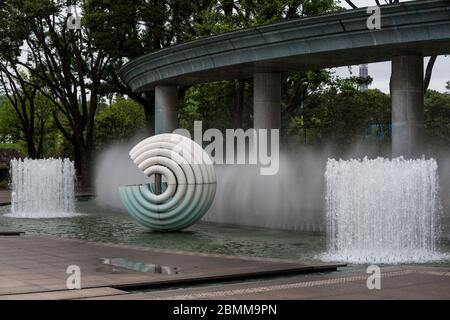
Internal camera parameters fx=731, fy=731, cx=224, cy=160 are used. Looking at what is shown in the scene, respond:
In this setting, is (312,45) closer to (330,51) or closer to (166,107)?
(330,51)

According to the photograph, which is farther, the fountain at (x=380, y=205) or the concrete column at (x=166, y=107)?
Answer: the concrete column at (x=166, y=107)

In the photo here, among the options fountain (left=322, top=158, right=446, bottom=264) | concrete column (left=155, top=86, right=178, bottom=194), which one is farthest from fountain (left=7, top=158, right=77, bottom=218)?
fountain (left=322, top=158, right=446, bottom=264)

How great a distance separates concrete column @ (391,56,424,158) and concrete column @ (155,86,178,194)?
386 inches

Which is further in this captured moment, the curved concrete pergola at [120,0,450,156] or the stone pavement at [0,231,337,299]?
the curved concrete pergola at [120,0,450,156]

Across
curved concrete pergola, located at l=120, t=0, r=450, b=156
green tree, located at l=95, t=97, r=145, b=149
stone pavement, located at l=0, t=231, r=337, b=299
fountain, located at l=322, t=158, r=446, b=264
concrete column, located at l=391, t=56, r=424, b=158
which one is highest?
green tree, located at l=95, t=97, r=145, b=149

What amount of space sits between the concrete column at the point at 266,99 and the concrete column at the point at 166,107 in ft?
16.0

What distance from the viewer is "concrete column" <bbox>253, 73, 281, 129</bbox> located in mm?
22500

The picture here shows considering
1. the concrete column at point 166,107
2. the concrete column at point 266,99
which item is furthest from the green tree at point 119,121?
the concrete column at point 266,99

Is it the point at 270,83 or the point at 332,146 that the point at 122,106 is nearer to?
the point at 332,146

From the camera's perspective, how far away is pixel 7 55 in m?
38.4

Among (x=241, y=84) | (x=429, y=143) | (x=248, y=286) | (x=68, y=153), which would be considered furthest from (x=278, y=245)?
(x=68, y=153)

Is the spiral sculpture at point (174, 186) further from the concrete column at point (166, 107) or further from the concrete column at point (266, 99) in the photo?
the concrete column at point (166, 107)

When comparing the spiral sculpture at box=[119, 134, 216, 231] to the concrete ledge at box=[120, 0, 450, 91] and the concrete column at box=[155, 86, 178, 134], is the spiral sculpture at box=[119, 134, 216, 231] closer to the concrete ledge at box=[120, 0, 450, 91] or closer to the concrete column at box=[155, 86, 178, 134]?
the concrete ledge at box=[120, 0, 450, 91]

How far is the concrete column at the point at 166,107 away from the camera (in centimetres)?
2653
